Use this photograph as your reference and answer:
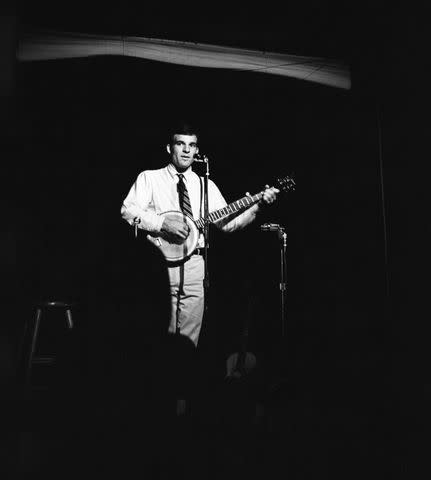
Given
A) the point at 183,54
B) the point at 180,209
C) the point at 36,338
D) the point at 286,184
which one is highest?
the point at 183,54

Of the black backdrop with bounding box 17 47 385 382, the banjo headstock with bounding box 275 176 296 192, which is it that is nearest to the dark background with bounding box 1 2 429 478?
the black backdrop with bounding box 17 47 385 382

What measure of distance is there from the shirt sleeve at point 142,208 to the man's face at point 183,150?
0.25 metres

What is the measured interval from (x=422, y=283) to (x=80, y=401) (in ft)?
7.45

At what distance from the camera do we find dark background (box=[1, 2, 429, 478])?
3098mm

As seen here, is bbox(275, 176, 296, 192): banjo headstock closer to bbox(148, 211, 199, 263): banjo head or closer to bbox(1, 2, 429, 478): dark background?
bbox(1, 2, 429, 478): dark background

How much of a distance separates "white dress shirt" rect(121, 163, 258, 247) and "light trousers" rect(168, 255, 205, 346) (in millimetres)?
206

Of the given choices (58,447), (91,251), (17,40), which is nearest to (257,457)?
(58,447)

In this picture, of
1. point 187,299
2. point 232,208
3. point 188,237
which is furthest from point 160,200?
point 187,299

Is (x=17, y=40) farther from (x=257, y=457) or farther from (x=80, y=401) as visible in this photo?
(x=257, y=457)

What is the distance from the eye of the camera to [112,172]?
372 cm

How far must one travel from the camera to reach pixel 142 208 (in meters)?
3.22

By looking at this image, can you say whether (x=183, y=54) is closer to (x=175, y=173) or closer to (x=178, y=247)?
(x=175, y=173)

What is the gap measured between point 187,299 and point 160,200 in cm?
72

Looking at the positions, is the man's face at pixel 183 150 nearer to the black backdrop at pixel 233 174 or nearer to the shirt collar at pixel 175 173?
the shirt collar at pixel 175 173
